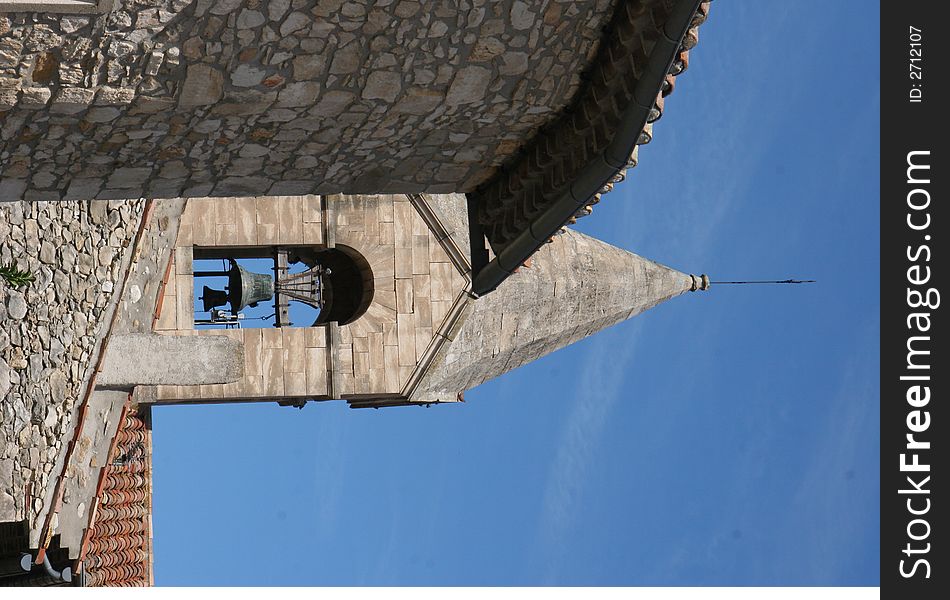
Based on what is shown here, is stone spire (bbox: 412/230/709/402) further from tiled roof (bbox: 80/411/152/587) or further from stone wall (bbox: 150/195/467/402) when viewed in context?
tiled roof (bbox: 80/411/152/587)

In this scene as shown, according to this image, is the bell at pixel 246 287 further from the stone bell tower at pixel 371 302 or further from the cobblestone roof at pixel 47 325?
the cobblestone roof at pixel 47 325

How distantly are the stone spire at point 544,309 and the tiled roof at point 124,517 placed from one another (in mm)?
3084

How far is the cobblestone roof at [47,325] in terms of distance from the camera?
446 inches

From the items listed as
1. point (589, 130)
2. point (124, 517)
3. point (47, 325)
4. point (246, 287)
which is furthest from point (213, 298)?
point (589, 130)

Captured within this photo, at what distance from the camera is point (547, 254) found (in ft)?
55.9

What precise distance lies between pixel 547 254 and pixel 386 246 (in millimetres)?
1921

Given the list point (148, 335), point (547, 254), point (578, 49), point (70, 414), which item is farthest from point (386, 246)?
point (578, 49)

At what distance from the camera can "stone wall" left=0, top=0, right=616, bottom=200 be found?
7.80m

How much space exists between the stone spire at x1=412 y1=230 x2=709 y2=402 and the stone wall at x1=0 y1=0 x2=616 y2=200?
6649 mm

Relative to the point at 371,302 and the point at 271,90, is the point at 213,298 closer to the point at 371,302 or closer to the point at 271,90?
the point at 371,302

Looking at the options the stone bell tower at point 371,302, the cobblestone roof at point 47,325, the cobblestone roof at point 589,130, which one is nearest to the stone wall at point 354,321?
the stone bell tower at point 371,302

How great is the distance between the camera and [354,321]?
16.1 meters

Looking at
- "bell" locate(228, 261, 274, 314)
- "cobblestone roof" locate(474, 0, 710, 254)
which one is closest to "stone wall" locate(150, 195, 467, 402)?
"bell" locate(228, 261, 274, 314)
